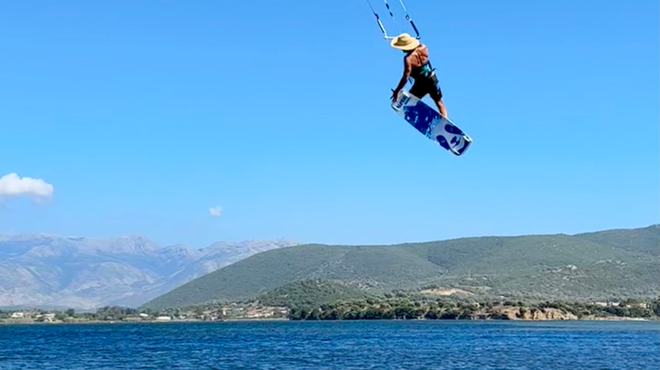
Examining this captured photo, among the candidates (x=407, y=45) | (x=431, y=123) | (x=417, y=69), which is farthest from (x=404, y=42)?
(x=431, y=123)

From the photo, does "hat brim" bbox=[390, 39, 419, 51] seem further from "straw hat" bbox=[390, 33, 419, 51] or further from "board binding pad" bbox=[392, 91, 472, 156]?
"board binding pad" bbox=[392, 91, 472, 156]

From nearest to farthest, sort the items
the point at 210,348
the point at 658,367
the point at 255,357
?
the point at 658,367 < the point at 255,357 < the point at 210,348

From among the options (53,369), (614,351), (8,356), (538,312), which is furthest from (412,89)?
(538,312)

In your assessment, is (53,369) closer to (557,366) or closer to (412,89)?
(557,366)

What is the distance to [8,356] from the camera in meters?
87.5

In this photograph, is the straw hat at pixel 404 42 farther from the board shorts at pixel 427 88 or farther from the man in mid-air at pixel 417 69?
the board shorts at pixel 427 88

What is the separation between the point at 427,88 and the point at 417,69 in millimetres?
502

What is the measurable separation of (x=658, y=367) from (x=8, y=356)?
2380 inches

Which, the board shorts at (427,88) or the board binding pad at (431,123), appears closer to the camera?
Result: the board shorts at (427,88)

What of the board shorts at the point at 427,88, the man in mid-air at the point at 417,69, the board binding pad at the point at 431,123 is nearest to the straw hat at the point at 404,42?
the man in mid-air at the point at 417,69

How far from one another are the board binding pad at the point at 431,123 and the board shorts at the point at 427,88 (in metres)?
0.36

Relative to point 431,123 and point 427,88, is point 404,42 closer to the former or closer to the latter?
point 427,88

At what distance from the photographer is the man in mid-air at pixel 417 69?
1328 centimetres

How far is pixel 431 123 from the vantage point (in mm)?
14984
